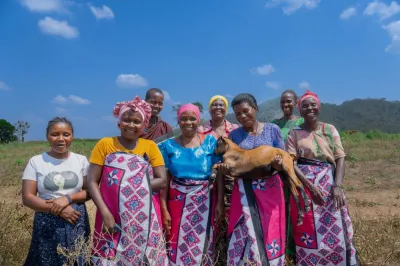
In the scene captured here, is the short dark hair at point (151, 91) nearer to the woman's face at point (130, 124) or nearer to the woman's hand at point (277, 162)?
the woman's face at point (130, 124)

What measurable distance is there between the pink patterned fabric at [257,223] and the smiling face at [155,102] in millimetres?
1654

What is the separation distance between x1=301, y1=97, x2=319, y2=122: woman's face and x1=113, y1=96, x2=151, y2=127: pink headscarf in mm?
1504

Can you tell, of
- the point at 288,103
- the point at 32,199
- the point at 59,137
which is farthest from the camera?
the point at 288,103

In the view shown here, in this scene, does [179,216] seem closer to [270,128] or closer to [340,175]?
[270,128]

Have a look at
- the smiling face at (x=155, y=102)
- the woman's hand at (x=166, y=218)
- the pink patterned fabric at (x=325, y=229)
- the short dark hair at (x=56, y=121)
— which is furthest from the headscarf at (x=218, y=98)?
the short dark hair at (x=56, y=121)

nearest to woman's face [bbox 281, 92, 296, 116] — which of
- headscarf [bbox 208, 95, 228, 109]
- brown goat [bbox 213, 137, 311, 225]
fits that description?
headscarf [bbox 208, 95, 228, 109]

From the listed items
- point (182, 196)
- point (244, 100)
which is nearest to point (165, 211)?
point (182, 196)

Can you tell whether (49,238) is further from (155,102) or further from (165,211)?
(155,102)

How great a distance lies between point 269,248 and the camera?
3.07 metres

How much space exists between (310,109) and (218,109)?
0.98 metres

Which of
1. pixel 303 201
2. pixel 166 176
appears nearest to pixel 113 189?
pixel 166 176

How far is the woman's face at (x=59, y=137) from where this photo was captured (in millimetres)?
2941

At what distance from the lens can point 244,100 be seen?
3205 mm

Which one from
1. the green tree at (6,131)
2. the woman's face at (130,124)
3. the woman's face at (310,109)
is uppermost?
the green tree at (6,131)
